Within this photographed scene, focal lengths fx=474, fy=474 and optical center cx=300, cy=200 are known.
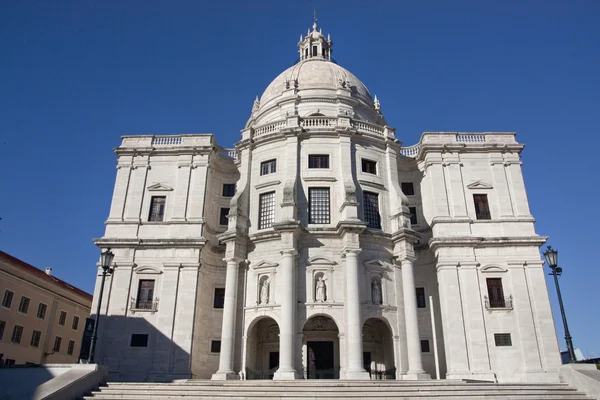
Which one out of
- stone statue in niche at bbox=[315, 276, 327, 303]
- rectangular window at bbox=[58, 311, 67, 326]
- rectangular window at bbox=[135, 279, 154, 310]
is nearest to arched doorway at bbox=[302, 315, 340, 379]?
stone statue in niche at bbox=[315, 276, 327, 303]

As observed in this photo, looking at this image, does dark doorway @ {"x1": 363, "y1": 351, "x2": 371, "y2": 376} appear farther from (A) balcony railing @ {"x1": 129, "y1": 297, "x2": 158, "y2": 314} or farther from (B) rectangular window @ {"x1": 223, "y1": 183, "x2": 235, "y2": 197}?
(B) rectangular window @ {"x1": 223, "y1": 183, "x2": 235, "y2": 197}

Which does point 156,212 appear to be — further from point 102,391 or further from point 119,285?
point 102,391

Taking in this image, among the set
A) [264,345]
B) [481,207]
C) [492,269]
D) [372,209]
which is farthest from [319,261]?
[481,207]

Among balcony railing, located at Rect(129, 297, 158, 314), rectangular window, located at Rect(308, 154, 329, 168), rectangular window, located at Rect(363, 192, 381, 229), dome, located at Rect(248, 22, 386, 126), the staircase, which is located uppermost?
dome, located at Rect(248, 22, 386, 126)

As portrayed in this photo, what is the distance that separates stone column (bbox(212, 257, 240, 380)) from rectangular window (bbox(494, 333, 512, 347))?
15883 mm

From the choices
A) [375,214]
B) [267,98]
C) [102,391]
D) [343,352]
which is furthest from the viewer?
[267,98]

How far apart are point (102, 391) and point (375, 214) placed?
18788mm

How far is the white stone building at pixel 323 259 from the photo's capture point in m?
28.2

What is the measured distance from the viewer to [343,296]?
28203 mm

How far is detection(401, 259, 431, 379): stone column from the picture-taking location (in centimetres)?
2684

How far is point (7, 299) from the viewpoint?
1403 inches

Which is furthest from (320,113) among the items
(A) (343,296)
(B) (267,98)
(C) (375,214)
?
(A) (343,296)

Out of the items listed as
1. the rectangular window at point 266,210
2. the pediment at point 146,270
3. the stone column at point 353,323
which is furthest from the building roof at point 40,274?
the stone column at point 353,323

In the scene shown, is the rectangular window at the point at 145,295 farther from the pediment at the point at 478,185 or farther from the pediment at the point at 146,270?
the pediment at the point at 478,185
